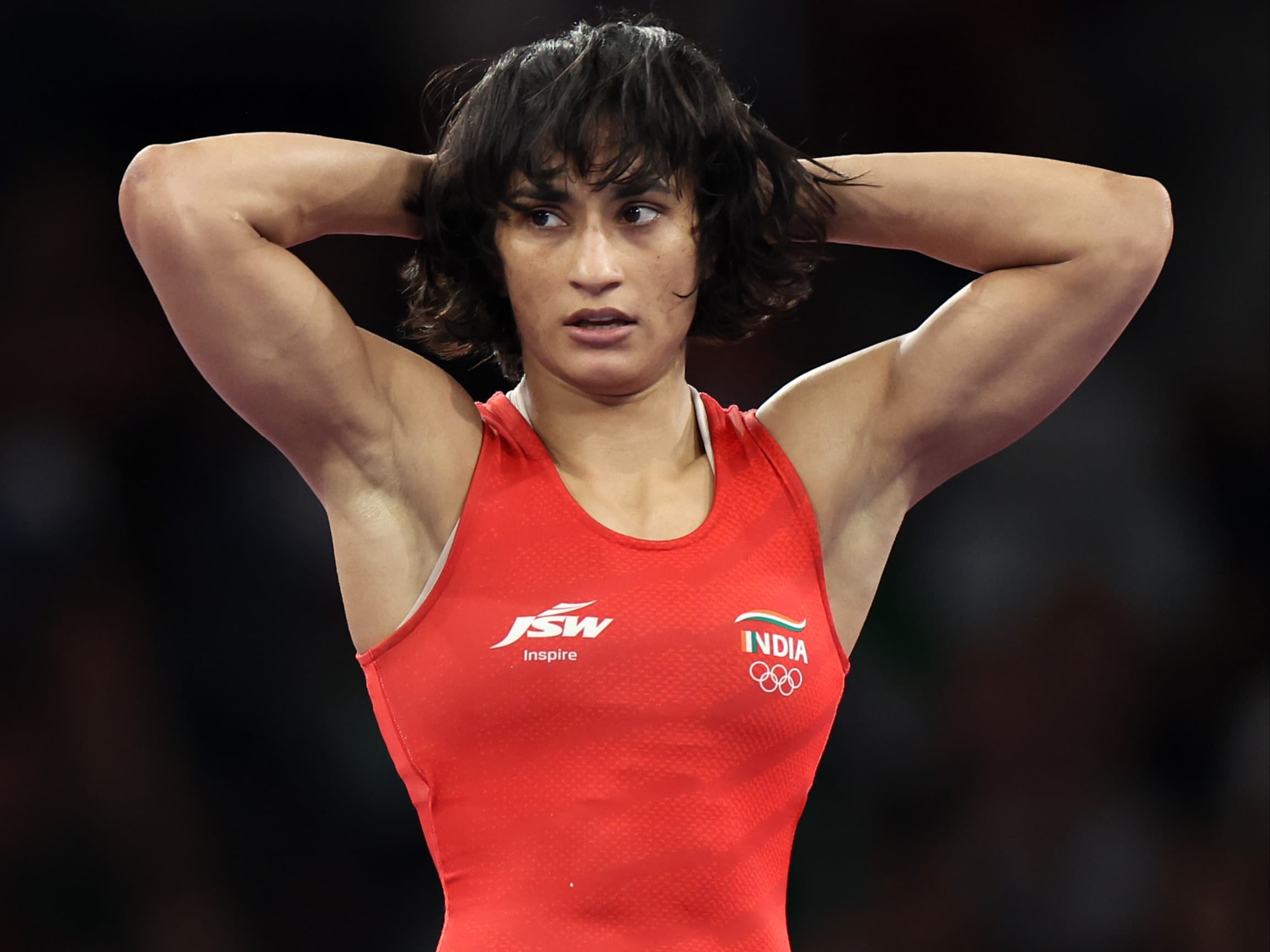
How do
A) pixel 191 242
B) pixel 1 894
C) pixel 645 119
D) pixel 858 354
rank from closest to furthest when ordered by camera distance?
pixel 191 242
pixel 645 119
pixel 858 354
pixel 1 894

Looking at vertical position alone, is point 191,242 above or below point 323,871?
above

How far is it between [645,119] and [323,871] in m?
1.62

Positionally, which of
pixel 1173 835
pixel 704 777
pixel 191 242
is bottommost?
pixel 1173 835

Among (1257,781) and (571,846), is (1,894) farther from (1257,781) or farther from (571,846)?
(1257,781)

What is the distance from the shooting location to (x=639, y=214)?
152 centimetres

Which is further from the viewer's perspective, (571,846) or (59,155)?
(59,155)

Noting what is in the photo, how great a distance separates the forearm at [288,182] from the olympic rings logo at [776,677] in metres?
0.60

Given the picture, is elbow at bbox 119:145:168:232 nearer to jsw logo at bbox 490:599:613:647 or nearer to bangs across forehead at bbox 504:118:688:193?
bangs across forehead at bbox 504:118:688:193

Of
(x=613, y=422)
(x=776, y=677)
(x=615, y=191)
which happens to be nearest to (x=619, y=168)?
(x=615, y=191)

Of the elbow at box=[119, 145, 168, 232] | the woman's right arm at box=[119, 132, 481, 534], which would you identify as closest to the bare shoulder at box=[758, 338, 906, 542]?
the woman's right arm at box=[119, 132, 481, 534]

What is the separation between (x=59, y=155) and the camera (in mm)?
2723

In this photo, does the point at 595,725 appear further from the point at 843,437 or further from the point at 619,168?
the point at 619,168

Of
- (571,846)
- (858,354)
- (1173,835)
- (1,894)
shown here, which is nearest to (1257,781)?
(1173,835)

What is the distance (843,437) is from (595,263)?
352 mm
